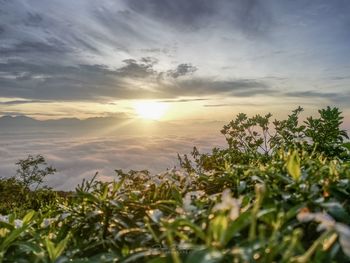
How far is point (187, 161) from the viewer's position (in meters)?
8.62

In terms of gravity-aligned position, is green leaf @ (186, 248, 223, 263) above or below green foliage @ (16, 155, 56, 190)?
above

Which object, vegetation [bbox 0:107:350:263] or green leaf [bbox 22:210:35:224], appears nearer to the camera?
vegetation [bbox 0:107:350:263]

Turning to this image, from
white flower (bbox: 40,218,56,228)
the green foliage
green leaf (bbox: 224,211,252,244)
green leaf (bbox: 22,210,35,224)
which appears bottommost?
the green foliage

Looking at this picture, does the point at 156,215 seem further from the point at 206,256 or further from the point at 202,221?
the point at 206,256

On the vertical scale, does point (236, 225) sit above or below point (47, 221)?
above

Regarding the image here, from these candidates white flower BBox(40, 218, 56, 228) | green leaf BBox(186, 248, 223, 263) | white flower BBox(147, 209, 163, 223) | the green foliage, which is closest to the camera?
green leaf BBox(186, 248, 223, 263)

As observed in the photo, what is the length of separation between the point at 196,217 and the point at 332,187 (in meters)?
0.74

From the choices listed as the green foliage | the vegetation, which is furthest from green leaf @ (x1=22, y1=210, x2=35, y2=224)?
the green foliage

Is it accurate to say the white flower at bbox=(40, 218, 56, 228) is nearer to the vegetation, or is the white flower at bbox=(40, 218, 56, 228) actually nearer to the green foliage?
the vegetation

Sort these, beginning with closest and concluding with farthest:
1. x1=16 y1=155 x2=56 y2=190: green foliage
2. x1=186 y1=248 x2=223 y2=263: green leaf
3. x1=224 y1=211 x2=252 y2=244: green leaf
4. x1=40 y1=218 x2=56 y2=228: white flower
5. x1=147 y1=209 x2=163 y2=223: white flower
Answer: x1=186 y1=248 x2=223 y2=263: green leaf → x1=224 y1=211 x2=252 y2=244: green leaf → x1=147 y1=209 x2=163 y2=223: white flower → x1=40 y1=218 x2=56 y2=228: white flower → x1=16 y1=155 x2=56 y2=190: green foliage

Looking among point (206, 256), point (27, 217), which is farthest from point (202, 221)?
point (27, 217)

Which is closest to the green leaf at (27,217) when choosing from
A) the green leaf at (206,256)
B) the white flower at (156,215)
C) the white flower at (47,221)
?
the white flower at (47,221)

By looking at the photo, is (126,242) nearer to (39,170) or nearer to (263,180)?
(263,180)

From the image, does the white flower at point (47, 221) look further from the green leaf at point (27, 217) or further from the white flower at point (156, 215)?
the white flower at point (156, 215)
